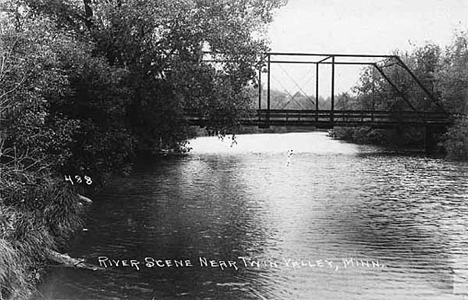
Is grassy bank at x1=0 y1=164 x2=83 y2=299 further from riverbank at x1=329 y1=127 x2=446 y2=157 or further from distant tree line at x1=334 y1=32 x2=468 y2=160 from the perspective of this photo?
riverbank at x1=329 y1=127 x2=446 y2=157

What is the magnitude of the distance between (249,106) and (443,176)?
10.1m

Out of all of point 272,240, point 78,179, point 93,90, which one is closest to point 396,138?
point 93,90

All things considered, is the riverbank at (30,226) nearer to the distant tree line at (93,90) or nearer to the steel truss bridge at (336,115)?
Answer: the distant tree line at (93,90)

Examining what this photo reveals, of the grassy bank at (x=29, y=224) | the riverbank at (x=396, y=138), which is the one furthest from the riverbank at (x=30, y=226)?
the riverbank at (x=396, y=138)

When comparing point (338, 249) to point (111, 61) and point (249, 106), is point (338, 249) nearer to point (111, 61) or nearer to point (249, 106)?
point (111, 61)

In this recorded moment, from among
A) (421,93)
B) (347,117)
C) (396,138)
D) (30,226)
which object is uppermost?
(421,93)

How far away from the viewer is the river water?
11023 mm

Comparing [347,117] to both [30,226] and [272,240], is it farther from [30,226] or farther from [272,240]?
[30,226]

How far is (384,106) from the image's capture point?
5903cm

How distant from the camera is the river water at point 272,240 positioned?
11023 mm

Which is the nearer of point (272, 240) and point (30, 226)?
point (30, 226)

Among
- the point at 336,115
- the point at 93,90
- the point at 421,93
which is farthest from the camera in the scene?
the point at 421,93

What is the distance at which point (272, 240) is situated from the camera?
1472cm

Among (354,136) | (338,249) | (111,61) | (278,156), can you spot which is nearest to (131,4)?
(111,61)
